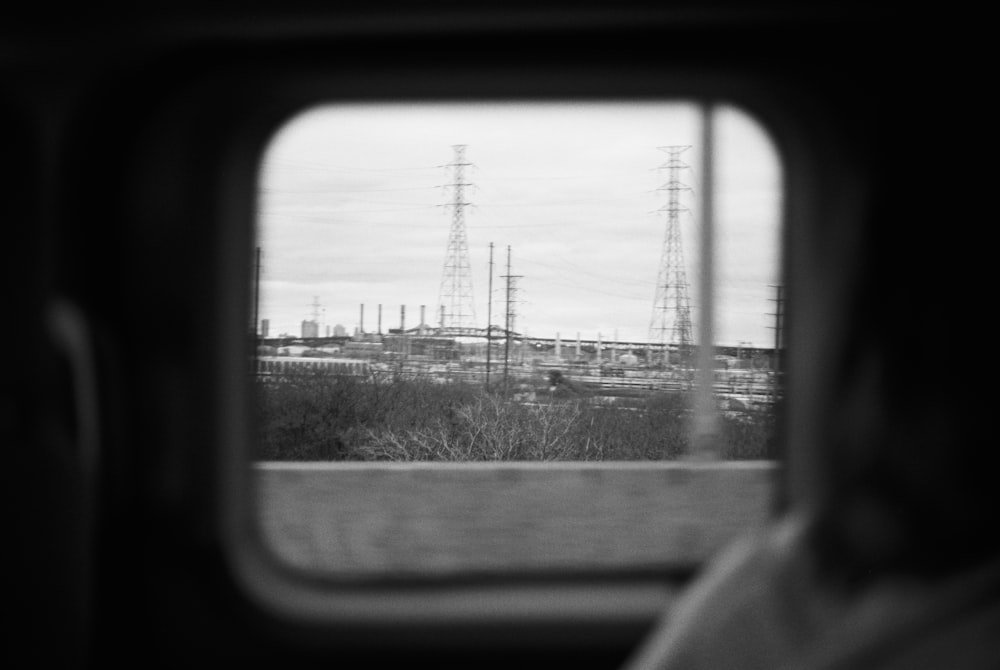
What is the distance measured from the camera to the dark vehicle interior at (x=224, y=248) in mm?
1892

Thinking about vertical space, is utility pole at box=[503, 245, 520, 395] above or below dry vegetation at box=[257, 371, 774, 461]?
above

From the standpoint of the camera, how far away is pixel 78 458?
2018 millimetres

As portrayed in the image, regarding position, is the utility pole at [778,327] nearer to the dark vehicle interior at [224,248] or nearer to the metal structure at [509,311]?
the dark vehicle interior at [224,248]

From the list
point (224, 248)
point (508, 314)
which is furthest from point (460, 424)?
point (224, 248)

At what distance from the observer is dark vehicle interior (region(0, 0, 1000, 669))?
1.89 m

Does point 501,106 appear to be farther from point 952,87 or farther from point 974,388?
point 974,388

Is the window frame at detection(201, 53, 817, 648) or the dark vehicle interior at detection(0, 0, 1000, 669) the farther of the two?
the window frame at detection(201, 53, 817, 648)

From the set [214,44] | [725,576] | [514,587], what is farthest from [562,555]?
[214,44]

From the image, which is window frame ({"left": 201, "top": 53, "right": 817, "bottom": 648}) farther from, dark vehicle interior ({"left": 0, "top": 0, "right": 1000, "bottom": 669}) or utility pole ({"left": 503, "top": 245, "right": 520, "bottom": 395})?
utility pole ({"left": 503, "top": 245, "right": 520, "bottom": 395})

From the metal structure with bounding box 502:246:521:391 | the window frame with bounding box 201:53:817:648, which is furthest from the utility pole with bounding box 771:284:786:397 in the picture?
the metal structure with bounding box 502:246:521:391

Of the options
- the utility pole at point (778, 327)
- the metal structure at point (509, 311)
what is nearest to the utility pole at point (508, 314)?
the metal structure at point (509, 311)

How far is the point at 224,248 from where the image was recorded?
225cm

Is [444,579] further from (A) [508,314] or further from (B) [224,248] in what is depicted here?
(B) [224,248]

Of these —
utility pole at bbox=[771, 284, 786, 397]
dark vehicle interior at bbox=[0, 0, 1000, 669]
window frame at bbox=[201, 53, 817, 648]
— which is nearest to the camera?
dark vehicle interior at bbox=[0, 0, 1000, 669]
